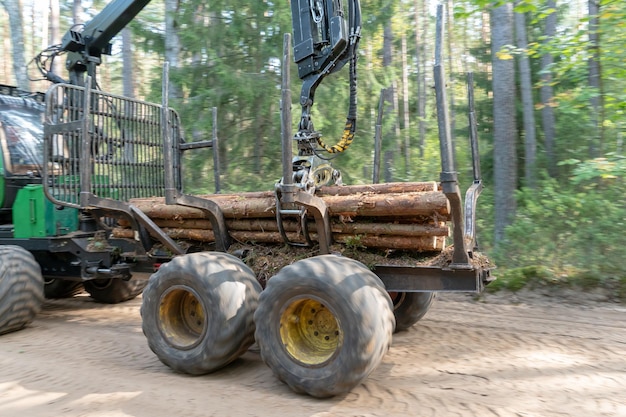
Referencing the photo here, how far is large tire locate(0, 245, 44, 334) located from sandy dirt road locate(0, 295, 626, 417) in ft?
0.79

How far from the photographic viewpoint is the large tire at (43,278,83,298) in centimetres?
852

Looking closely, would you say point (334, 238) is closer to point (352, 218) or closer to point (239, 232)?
point (352, 218)

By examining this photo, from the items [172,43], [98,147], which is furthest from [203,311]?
[172,43]

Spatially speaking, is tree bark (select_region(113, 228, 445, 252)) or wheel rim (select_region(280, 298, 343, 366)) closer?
wheel rim (select_region(280, 298, 343, 366))

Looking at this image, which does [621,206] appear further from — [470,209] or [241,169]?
[241,169]

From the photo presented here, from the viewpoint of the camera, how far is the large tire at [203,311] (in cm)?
459

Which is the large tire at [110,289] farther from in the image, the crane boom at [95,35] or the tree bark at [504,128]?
the tree bark at [504,128]

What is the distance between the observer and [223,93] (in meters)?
11.3

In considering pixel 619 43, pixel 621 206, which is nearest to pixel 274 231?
pixel 621 206

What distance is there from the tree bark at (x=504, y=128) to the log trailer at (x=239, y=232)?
459cm

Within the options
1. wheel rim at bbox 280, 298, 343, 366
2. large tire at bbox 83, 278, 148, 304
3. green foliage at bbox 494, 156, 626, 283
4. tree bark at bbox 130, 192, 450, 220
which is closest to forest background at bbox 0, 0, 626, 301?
green foliage at bbox 494, 156, 626, 283

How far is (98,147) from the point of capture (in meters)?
6.29

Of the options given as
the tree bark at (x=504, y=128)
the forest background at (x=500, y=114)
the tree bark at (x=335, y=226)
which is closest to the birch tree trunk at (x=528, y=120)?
the forest background at (x=500, y=114)

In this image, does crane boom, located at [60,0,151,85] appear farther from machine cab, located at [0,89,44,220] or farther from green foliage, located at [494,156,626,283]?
green foliage, located at [494,156,626,283]
